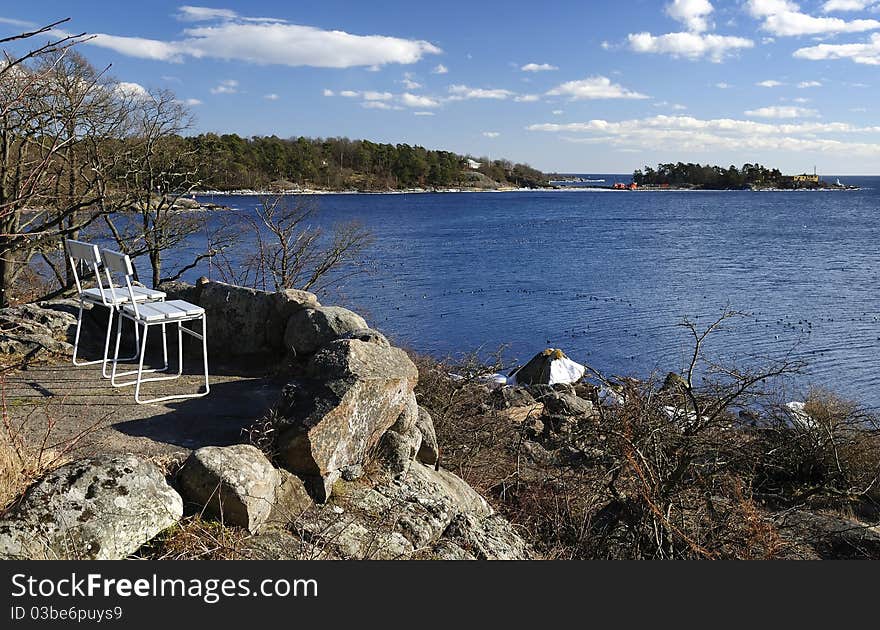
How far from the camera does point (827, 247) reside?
5572cm

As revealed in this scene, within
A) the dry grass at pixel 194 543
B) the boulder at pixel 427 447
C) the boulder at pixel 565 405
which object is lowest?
the boulder at pixel 565 405

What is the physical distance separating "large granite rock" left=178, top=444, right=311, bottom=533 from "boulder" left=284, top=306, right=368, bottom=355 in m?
2.76

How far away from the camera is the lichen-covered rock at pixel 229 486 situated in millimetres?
5312

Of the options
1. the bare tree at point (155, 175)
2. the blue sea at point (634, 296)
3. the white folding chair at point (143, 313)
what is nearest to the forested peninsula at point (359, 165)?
the blue sea at point (634, 296)

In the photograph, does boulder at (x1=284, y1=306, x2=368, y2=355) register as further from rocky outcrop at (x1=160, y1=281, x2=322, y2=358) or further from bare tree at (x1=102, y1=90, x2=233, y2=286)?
bare tree at (x1=102, y1=90, x2=233, y2=286)

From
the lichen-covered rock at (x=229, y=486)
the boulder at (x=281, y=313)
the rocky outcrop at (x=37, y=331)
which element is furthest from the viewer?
the boulder at (x=281, y=313)

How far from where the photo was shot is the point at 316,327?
336 inches

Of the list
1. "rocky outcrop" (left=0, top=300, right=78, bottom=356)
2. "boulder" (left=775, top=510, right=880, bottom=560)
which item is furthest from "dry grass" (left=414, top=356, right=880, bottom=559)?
"rocky outcrop" (left=0, top=300, right=78, bottom=356)

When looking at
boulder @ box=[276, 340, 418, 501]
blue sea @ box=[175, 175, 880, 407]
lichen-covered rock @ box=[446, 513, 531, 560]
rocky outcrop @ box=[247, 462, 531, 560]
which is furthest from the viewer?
blue sea @ box=[175, 175, 880, 407]

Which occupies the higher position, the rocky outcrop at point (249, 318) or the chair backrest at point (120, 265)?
the chair backrest at point (120, 265)

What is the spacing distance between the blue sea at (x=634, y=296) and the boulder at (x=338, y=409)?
4890 mm

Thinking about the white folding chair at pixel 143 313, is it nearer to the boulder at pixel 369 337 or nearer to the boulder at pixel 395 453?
the boulder at pixel 369 337

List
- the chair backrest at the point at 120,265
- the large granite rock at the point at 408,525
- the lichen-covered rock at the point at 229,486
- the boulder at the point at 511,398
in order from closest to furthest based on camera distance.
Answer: the lichen-covered rock at the point at 229,486 → the large granite rock at the point at 408,525 → the chair backrest at the point at 120,265 → the boulder at the point at 511,398

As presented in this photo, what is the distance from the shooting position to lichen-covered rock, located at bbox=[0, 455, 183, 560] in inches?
179
